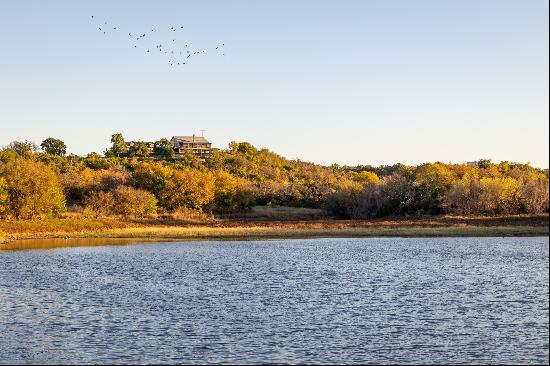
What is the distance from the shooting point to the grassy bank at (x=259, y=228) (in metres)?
89.6

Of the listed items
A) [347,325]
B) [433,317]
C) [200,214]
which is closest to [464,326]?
[433,317]

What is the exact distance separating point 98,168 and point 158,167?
51.4m

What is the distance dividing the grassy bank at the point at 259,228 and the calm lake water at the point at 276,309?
91.7ft

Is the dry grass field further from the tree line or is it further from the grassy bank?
the tree line

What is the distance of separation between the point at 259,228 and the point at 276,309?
66.4 metres

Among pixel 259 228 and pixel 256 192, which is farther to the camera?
pixel 256 192

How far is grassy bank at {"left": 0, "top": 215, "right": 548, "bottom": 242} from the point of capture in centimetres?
8962

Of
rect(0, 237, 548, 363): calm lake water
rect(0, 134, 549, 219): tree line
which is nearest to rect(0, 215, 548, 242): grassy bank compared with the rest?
rect(0, 134, 549, 219): tree line

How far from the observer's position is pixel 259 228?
101m

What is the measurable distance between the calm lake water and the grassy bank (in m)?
28.0

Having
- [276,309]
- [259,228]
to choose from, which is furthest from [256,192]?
[276,309]

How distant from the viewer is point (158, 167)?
129750 mm

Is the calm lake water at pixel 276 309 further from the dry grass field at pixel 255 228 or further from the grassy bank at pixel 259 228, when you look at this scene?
the dry grass field at pixel 255 228

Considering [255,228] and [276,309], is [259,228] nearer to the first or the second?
[255,228]
